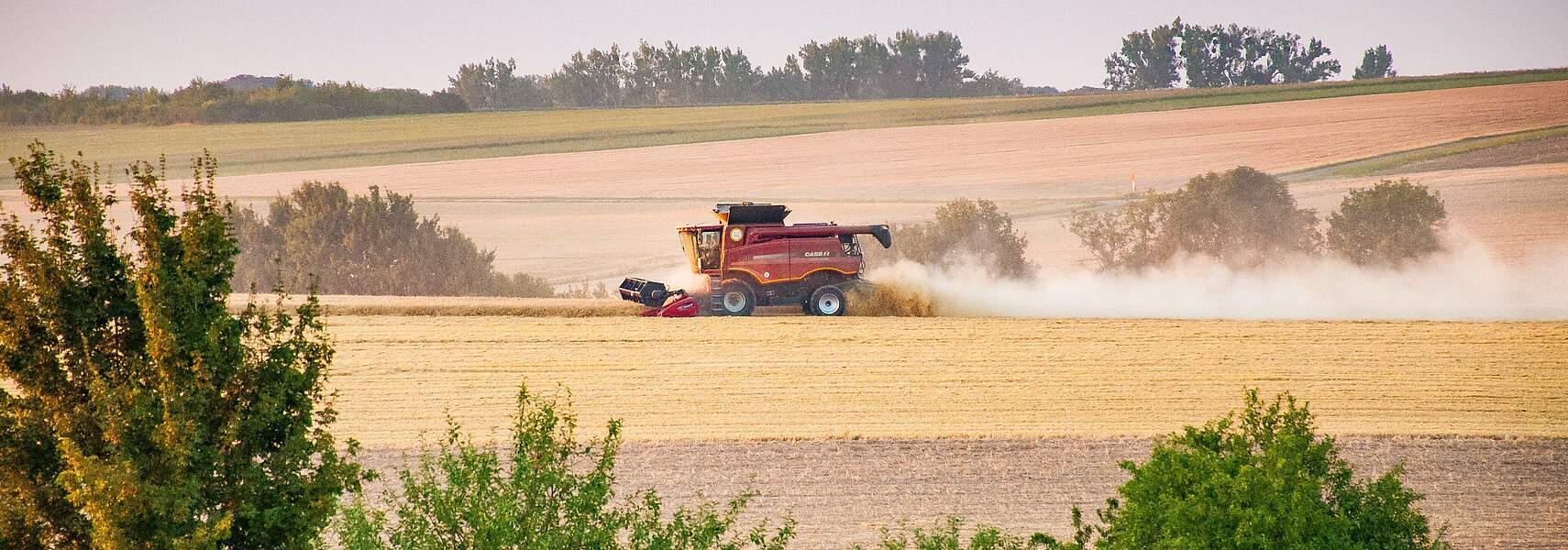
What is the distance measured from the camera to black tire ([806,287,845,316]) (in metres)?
26.8

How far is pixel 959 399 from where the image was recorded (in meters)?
21.1

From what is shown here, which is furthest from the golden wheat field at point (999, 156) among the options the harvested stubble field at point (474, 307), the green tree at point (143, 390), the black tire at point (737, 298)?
the green tree at point (143, 390)

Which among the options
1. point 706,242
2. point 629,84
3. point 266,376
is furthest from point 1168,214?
point 266,376

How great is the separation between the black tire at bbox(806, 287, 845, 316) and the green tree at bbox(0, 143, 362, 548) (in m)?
18.3

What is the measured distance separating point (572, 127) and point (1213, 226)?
85.2ft

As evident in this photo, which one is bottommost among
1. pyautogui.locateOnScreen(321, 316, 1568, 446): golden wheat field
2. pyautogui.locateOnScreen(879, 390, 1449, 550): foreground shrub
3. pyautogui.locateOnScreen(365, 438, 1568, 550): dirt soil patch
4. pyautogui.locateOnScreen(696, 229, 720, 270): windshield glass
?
pyautogui.locateOnScreen(365, 438, 1568, 550): dirt soil patch

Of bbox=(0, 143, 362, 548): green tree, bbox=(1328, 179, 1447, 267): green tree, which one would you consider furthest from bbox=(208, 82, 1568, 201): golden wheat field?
bbox=(0, 143, 362, 548): green tree

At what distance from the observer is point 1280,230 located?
35.7 metres

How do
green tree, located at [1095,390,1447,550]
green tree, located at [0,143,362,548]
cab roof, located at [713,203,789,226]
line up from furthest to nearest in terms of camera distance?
cab roof, located at [713,203,789,226] < green tree, located at [1095,390,1447,550] < green tree, located at [0,143,362,548]

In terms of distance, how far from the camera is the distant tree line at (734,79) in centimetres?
5100

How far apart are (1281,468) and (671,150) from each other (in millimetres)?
40062

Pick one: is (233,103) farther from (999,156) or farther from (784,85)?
(999,156)

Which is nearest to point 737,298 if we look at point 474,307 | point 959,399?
point 959,399

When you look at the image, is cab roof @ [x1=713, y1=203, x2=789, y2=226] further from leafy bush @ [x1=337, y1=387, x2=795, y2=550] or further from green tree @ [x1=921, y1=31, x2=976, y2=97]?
green tree @ [x1=921, y1=31, x2=976, y2=97]
